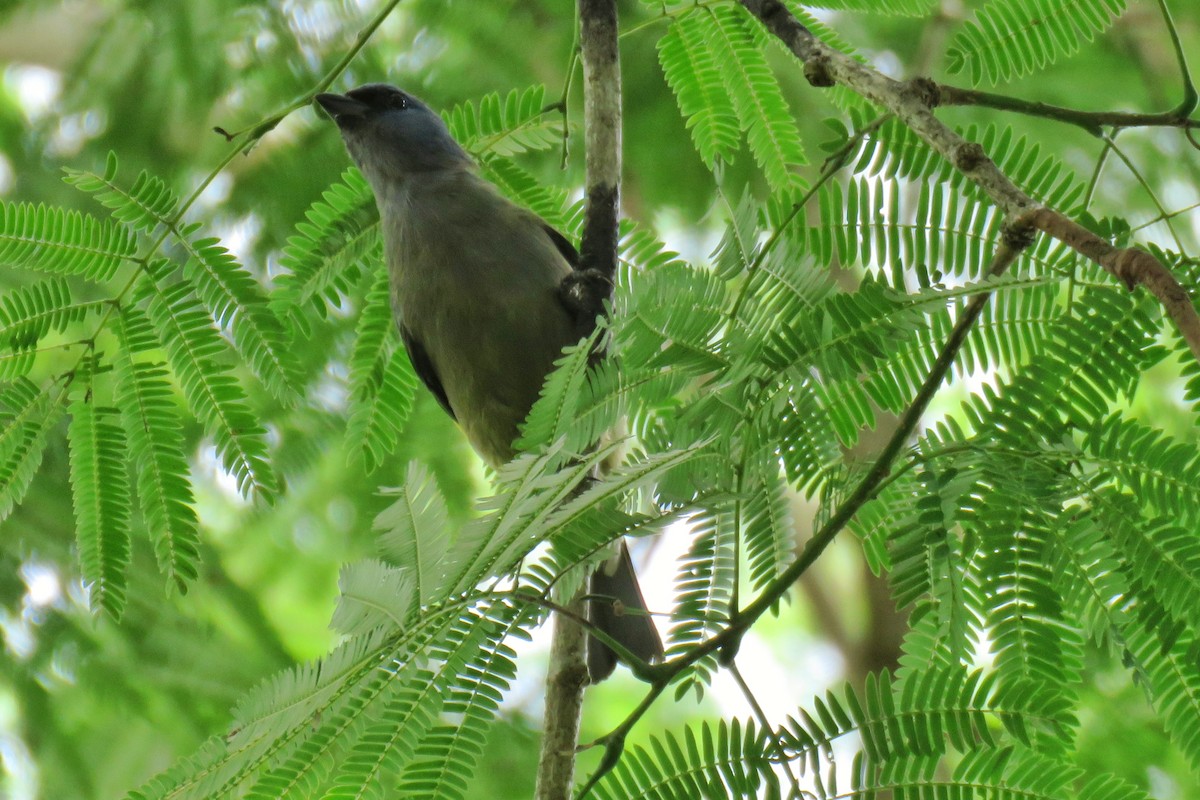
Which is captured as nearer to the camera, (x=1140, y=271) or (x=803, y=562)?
(x=1140, y=271)

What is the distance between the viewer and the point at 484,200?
4.09m

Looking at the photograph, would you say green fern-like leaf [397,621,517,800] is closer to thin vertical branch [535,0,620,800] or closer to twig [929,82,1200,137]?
thin vertical branch [535,0,620,800]

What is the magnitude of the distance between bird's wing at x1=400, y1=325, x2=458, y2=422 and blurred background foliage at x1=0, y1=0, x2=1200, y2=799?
55 centimetres

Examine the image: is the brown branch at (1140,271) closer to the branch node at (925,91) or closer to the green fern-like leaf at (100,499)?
the branch node at (925,91)

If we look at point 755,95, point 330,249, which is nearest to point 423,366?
point 330,249

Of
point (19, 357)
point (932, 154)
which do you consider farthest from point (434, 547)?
point (19, 357)

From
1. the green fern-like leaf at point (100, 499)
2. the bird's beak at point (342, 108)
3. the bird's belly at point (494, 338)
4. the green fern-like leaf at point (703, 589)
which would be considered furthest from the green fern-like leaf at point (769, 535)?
the bird's beak at point (342, 108)

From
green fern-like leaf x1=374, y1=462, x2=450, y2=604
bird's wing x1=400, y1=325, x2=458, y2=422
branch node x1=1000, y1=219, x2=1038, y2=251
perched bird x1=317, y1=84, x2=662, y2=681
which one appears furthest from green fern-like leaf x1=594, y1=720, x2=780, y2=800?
bird's wing x1=400, y1=325, x2=458, y2=422

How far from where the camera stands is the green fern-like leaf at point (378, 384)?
3.68 metres

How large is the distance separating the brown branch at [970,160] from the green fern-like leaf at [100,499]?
1883 mm

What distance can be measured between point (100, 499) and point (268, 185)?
99.8 inches

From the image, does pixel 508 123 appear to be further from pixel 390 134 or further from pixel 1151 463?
pixel 1151 463

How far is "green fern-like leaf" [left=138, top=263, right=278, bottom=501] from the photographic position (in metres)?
2.96

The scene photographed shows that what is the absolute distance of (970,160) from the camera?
73.6 inches
